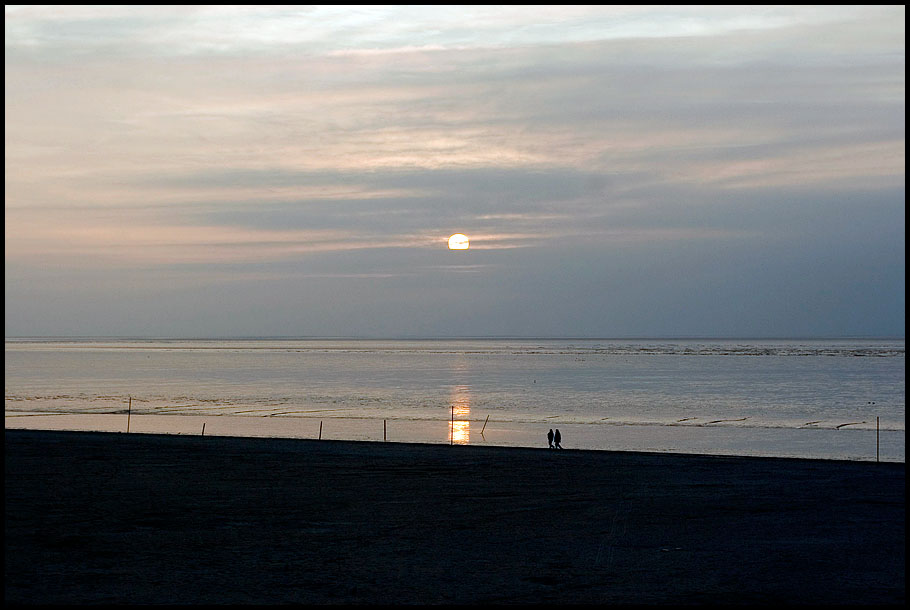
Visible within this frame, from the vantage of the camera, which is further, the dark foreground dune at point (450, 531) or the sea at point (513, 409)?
the sea at point (513, 409)

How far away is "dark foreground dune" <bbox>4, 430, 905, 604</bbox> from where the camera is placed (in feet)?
38.5

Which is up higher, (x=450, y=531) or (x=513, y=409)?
(x=513, y=409)

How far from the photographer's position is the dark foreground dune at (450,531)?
11734 millimetres

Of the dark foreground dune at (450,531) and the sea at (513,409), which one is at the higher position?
the sea at (513,409)

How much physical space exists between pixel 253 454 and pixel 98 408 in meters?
36.8

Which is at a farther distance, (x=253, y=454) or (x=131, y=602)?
(x=253, y=454)

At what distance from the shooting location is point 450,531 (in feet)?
51.8

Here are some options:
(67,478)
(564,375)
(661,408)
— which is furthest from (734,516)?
(564,375)

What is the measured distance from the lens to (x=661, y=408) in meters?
62.0

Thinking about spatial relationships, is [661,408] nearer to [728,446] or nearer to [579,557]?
[728,446]

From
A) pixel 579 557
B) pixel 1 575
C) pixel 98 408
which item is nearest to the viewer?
pixel 1 575

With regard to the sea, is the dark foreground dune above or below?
below

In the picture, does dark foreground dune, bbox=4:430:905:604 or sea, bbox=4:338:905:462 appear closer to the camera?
dark foreground dune, bbox=4:430:905:604

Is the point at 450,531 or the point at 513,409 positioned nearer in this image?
the point at 450,531
